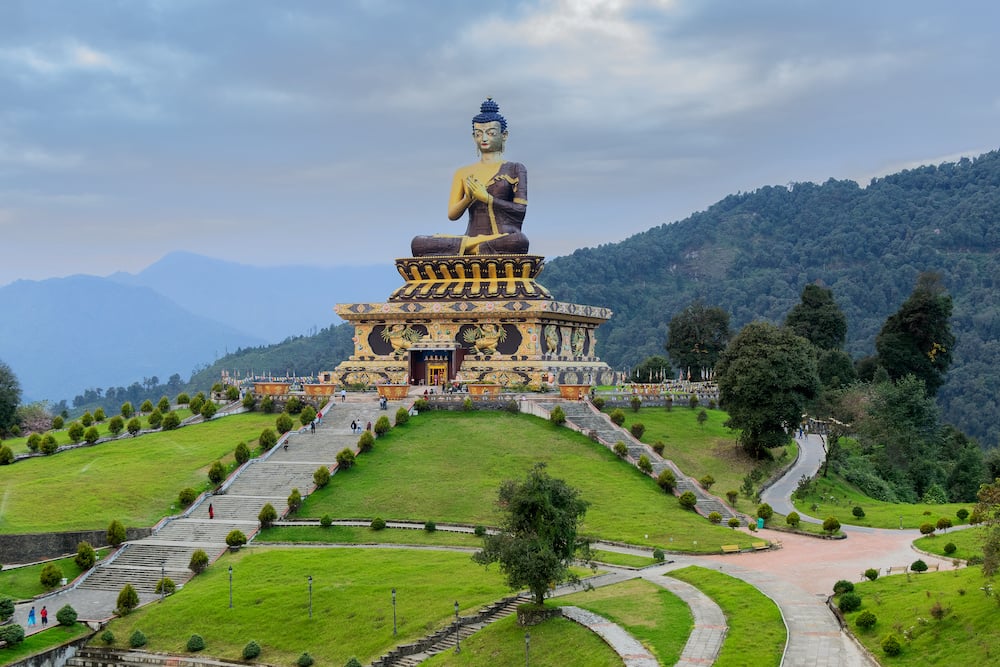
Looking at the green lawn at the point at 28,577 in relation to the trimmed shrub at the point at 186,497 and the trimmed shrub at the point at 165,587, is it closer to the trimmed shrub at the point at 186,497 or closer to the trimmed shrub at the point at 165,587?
the trimmed shrub at the point at 165,587

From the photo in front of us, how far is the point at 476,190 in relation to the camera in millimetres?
51625

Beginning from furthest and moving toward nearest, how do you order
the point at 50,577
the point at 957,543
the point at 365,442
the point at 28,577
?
the point at 365,442 → the point at 28,577 → the point at 957,543 → the point at 50,577

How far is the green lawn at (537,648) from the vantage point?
2136 cm

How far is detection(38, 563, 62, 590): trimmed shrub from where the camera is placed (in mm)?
27953

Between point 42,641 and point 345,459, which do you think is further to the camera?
point 345,459

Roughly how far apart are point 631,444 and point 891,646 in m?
18.1

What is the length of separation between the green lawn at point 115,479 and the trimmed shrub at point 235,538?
2.96 metres

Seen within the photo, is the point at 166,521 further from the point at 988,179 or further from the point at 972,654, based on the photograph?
the point at 988,179

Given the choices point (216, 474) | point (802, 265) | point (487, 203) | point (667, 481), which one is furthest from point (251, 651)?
point (802, 265)

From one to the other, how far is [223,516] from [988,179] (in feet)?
398

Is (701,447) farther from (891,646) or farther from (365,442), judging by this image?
(891,646)

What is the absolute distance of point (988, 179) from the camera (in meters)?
131

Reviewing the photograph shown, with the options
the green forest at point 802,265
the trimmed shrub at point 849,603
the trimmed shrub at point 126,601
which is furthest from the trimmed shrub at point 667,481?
the green forest at point 802,265

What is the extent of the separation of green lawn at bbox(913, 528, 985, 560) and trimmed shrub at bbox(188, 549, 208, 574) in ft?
61.2
